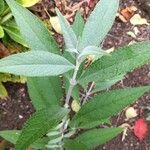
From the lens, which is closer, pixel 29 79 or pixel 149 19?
pixel 29 79

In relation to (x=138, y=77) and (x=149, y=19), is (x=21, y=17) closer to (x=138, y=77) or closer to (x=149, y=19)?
(x=138, y=77)

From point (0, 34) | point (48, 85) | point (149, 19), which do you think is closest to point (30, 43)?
point (48, 85)

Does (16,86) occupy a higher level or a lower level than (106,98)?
lower

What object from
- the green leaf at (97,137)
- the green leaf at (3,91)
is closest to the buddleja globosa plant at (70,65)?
the green leaf at (97,137)

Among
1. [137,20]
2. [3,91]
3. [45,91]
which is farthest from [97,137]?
[137,20]

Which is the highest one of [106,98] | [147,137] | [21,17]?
[21,17]

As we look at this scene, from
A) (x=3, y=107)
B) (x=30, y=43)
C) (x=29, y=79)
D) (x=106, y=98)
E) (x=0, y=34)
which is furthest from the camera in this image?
(x=3, y=107)

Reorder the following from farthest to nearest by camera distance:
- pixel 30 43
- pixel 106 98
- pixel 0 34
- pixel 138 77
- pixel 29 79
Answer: pixel 138 77 → pixel 0 34 → pixel 29 79 → pixel 106 98 → pixel 30 43
